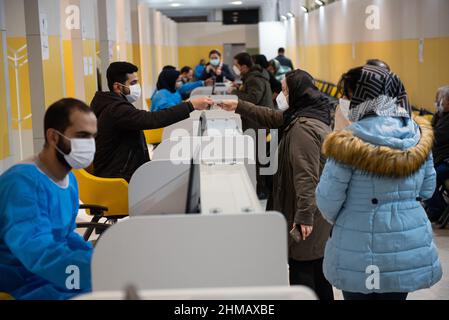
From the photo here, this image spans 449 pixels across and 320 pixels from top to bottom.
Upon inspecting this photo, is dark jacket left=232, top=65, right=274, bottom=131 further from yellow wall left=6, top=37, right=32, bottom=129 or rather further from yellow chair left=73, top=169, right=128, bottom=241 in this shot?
yellow chair left=73, top=169, right=128, bottom=241

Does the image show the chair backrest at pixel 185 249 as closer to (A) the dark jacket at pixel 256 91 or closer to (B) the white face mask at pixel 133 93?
(B) the white face mask at pixel 133 93

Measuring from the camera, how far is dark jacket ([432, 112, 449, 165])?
23.5 feet

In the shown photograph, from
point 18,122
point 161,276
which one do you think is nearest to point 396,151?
point 161,276

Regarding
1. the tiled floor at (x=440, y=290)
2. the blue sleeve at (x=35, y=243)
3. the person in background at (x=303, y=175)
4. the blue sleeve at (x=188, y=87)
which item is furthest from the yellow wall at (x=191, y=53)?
the blue sleeve at (x=35, y=243)

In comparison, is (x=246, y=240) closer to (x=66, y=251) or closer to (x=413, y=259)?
(x=66, y=251)

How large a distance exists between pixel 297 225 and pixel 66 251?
1.63 m

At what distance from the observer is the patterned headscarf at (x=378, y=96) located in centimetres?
308

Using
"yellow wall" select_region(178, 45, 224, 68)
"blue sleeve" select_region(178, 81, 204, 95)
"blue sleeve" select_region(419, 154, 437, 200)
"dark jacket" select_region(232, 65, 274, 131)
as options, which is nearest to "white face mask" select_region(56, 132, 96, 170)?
"blue sleeve" select_region(419, 154, 437, 200)

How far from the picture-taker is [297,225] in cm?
388

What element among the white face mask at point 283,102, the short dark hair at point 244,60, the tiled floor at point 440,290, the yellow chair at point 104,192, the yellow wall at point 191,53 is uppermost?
the yellow wall at point 191,53

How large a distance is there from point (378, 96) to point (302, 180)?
88 cm

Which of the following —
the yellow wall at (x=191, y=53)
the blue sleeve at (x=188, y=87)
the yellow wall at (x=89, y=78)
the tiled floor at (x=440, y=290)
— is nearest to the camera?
the tiled floor at (x=440, y=290)

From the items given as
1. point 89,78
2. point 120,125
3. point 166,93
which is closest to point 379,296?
point 120,125

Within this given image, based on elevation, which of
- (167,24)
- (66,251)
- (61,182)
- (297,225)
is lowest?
(297,225)
